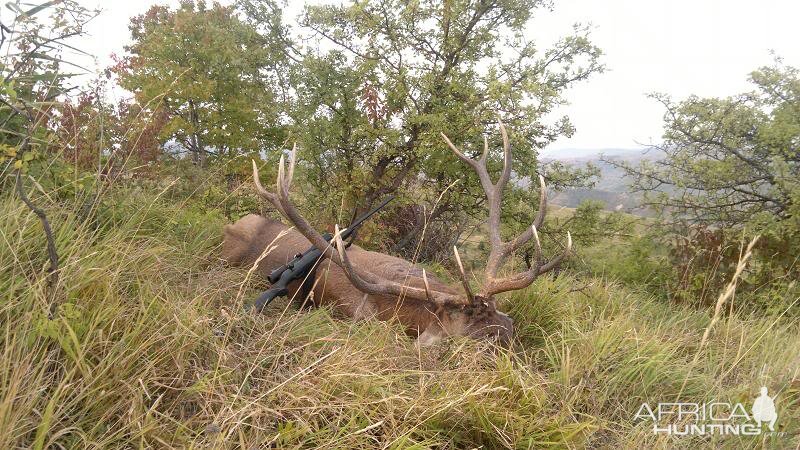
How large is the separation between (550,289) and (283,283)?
7.76 ft

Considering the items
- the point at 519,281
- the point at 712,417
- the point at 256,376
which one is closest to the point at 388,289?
the point at 519,281

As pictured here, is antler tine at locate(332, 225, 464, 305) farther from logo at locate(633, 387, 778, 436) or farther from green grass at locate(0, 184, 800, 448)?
logo at locate(633, 387, 778, 436)

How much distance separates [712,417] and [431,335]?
157 cm

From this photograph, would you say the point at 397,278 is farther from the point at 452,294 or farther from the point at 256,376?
the point at 256,376

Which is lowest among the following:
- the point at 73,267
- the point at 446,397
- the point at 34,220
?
the point at 446,397

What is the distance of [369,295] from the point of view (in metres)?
3.63

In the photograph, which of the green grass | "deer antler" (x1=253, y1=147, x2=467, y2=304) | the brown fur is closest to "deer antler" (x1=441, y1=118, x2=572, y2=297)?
the brown fur

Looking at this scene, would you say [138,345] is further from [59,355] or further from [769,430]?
[769,430]

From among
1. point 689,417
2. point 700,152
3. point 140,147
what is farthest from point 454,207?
point 689,417

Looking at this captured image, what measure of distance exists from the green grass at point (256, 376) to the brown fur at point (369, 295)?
0.81ft

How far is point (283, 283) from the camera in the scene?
344cm

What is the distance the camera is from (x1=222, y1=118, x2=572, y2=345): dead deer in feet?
10.0

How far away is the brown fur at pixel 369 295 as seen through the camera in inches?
122

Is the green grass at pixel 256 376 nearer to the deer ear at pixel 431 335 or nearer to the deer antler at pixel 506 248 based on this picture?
the deer ear at pixel 431 335
